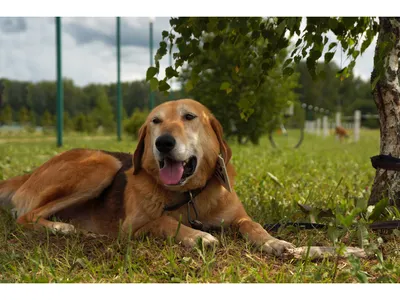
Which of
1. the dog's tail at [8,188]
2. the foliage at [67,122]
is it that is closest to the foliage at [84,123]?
the foliage at [67,122]

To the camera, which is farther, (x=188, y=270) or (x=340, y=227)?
(x=340, y=227)

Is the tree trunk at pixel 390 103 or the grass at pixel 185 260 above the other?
the tree trunk at pixel 390 103

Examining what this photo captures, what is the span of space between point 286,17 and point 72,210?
2.35 m

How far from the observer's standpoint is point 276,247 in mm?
2621

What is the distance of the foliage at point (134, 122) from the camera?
20344 mm

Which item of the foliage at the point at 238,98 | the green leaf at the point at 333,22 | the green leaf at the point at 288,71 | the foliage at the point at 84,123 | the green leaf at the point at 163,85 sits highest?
the green leaf at the point at 333,22

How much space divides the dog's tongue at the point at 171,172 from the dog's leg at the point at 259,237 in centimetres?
56

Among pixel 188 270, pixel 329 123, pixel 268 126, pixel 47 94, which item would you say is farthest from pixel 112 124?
pixel 188 270

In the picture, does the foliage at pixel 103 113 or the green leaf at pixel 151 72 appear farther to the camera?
the foliage at pixel 103 113

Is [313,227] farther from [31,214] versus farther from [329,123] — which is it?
[329,123]

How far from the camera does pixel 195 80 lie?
146 inches

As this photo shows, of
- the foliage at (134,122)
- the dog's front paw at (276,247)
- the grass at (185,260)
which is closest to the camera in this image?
the grass at (185,260)

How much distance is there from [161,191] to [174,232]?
39cm

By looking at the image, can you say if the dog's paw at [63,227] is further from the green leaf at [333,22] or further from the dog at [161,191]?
the green leaf at [333,22]
